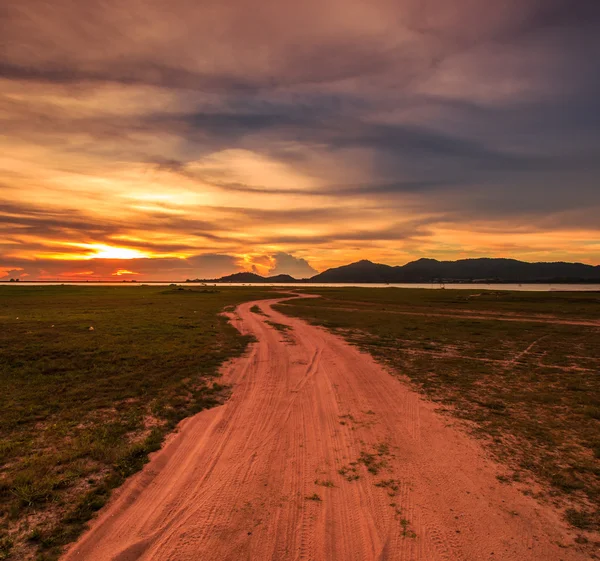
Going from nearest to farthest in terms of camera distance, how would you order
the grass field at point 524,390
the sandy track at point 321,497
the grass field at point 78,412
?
1. the sandy track at point 321,497
2. the grass field at point 78,412
3. the grass field at point 524,390

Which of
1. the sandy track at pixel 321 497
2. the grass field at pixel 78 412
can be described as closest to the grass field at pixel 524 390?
the sandy track at pixel 321 497

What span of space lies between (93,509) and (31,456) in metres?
3.60

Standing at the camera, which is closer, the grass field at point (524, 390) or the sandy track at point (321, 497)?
the sandy track at point (321, 497)

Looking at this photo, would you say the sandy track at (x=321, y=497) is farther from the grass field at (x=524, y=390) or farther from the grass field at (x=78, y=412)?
the grass field at (x=524, y=390)

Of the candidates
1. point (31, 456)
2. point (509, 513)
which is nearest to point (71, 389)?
point (31, 456)

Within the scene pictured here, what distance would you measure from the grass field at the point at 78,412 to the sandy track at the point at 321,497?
735mm

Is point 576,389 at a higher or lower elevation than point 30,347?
lower

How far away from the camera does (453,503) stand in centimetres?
694

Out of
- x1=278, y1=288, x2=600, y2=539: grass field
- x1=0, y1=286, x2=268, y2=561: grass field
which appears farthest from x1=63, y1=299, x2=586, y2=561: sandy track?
x1=278, y1=288, x2=600, y2=539: grass field

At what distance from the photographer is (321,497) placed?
7.08m

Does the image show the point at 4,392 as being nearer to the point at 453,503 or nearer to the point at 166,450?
the point at 166,450

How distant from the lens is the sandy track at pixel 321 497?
575cm

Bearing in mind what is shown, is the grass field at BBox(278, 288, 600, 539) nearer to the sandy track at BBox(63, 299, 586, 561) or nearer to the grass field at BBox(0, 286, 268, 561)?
the sandy track at BBox(63, 299, 586, 561)

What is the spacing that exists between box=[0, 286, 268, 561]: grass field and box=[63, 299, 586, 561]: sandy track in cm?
74
